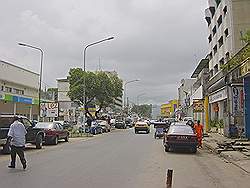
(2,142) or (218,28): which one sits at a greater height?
(218,28)

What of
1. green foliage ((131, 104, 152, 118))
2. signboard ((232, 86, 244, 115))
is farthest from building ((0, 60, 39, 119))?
green foliage ((131, 104, 152, 118))

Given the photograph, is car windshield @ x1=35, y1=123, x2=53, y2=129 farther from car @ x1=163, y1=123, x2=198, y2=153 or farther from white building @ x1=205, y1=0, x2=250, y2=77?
white building @ x1=205, y1=0, x2=250, y2=77

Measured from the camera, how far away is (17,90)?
53.4m

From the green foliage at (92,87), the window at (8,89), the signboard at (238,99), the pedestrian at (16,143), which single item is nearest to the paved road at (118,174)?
the pedestrian at (16,143)

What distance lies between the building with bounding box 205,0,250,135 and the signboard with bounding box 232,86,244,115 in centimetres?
46

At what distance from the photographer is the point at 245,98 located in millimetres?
28438

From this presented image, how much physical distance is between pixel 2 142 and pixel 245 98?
18.2 metres

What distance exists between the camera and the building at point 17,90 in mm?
47719

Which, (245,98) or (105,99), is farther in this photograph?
(105,99)

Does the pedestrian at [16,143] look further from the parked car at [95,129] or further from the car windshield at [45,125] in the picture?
→ the parked car at [95,129]

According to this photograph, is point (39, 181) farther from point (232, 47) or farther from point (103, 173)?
point (232, 47)

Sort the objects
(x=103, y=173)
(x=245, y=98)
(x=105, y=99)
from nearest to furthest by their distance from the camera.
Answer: (x=103, y=173), (x=245, y=98), (x=105, y=99)

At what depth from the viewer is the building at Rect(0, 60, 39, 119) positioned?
47719mm

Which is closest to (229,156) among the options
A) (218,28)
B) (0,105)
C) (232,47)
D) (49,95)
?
(232,47)
